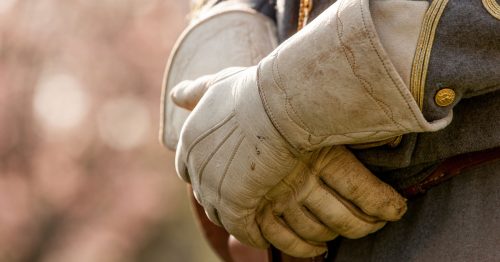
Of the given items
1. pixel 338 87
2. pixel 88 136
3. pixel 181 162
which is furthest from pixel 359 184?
pixel 88 136

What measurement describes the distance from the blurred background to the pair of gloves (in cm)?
1076

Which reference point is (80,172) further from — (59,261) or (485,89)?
(485,89)

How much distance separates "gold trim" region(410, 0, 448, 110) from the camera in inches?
65.1

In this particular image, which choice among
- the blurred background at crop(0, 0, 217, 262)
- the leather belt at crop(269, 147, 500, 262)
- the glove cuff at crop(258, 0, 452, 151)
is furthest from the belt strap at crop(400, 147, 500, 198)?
the blurred background at crop(0, 0, 217, 262)

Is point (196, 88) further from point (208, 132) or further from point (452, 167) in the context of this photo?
point (452, 167)

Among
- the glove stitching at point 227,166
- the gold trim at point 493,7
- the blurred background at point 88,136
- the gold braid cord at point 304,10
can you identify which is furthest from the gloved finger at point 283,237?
the blurred background at point 88,136

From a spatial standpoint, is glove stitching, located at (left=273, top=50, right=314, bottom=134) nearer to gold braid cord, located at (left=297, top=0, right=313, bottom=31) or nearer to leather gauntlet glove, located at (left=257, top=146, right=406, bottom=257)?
leather gauntlet glove, located at (left=257, top=146, right=406, bottom=257)

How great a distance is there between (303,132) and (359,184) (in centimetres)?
20

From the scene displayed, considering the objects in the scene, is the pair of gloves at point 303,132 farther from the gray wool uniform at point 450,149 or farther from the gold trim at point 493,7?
the gold trim at point 493,7

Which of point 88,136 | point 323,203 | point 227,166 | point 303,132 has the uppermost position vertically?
point 303,132

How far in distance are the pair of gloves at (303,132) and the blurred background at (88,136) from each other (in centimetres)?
1076

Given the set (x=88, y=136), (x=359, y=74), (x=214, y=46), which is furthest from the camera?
(x=88, y=136)

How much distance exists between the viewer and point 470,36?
1.66m

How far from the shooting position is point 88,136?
14711mm
